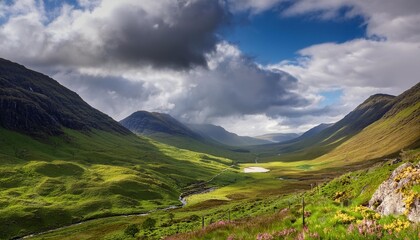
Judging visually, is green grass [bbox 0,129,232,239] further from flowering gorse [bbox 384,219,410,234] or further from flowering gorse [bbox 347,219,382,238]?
flowering gorse [bbox 384,219,410,234]

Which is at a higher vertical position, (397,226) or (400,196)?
(400,196)

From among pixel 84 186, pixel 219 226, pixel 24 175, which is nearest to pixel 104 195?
pixel 84 186

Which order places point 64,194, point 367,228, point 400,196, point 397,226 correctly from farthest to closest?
1. point 64,194
2. point 400,196
3. point 367,228
4. point 397,226

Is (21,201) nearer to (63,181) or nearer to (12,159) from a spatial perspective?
(63,181)

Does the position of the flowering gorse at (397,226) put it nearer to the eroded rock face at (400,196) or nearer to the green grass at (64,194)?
the eroded rock face at (400,196)

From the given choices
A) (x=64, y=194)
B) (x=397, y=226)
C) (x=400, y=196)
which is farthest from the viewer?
(x=64, y=194)

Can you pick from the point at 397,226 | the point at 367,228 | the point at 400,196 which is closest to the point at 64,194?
the point at 400,196

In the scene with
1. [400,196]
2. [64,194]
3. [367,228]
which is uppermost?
[400,196]

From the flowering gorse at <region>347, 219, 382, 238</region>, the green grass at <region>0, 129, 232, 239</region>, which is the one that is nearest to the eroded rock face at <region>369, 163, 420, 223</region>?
the flowering gorse at <region>347, 219, 382, 238</region>

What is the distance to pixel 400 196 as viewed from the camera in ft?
49.1

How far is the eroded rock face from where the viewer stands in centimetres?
1345

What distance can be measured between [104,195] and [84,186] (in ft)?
57.4

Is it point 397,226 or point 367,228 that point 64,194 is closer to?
point 367,228

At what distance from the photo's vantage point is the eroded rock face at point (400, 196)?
1345 centimetres
